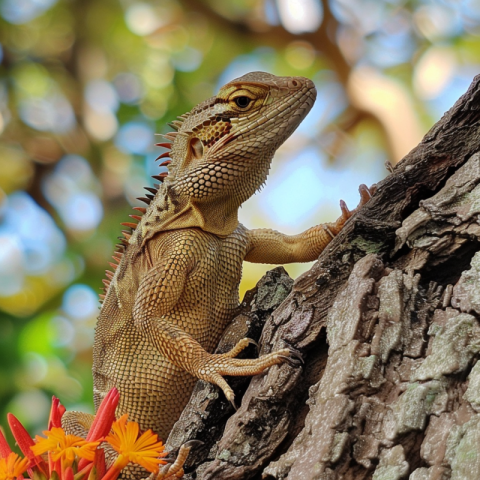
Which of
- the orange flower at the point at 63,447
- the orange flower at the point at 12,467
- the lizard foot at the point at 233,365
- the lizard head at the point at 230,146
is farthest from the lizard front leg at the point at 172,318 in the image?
the orange flower at the point at 12,467

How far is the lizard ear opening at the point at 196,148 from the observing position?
321 cm

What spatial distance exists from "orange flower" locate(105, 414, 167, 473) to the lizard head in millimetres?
1285

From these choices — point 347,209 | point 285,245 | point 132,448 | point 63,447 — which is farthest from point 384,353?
point 285,245

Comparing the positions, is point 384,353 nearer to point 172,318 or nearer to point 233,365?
point 233,365

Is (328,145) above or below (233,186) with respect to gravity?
above

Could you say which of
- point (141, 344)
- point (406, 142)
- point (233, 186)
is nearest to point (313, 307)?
point (233, 186)

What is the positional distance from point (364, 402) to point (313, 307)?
51 cm

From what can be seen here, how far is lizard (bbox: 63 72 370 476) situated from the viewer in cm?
294

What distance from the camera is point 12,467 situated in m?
2.11

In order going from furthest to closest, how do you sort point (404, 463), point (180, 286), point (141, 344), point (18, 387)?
point (18, 387), point (141, 344), point (180, 286), point (404, 463)

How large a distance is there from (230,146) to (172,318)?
37.6 inches

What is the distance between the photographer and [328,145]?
1095 cm

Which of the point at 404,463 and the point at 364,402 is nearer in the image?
the point at 404,463

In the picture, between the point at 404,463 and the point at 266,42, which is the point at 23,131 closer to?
the point at 266,42
